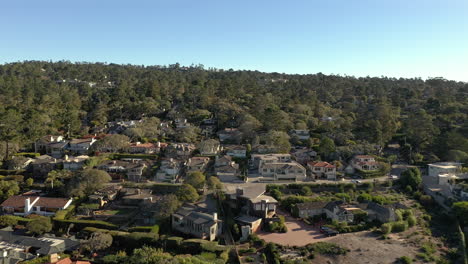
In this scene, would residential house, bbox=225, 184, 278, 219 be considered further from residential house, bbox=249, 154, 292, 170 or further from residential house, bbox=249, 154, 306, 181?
residential house, bbox=249, 154, 292, 170

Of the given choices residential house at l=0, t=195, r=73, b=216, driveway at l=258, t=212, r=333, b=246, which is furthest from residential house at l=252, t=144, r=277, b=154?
residential house at l=0, t=195, r=73, b=216

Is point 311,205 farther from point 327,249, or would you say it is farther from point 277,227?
point 327,249

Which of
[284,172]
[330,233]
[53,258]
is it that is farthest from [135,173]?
[330,233]

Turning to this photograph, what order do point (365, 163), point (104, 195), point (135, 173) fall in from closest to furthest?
point (104, 195)
point (135, 173)
point (365, 163)

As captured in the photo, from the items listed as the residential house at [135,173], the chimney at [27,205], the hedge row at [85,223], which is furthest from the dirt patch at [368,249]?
the chimney at [27,205]

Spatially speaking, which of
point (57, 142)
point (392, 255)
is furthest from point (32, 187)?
point (392, 255)

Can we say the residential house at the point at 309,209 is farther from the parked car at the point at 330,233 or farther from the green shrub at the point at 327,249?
the green shrub at the point at 327,249

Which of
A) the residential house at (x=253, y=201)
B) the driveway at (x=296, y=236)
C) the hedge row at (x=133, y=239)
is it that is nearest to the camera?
the hedge row at (x=133, y=239)
